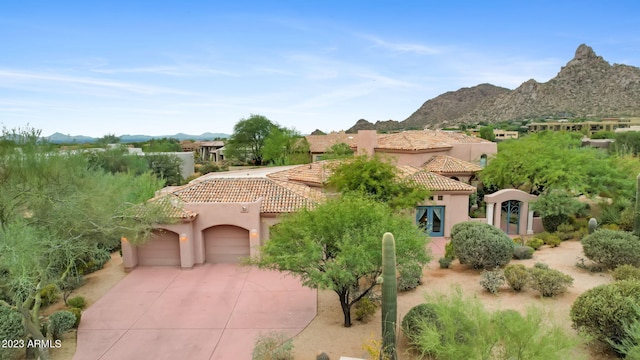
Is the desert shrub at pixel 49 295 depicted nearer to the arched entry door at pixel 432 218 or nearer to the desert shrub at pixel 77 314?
the desert shrub at pixel 77 314

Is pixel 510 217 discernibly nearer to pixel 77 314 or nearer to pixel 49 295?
pixel 77 314

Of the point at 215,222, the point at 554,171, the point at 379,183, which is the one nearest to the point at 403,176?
the point at 379,183

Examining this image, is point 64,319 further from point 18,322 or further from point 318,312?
point 318,312

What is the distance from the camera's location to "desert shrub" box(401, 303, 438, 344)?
12359 mm

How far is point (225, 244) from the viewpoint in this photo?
73.8 ft

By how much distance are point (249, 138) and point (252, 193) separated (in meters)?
53.8

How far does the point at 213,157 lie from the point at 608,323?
9776cm

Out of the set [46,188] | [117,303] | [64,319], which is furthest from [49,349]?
[46,188]

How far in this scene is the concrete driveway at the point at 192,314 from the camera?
13.6 meters

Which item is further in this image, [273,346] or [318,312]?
[318,312]

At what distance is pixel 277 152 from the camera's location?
65.8 metres

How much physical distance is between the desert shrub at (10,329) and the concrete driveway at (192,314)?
1.74m

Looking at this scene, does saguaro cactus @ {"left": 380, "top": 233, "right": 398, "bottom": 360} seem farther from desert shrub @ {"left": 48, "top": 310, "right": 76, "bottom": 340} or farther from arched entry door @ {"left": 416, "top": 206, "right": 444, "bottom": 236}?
arched entry door @ {"left": 416, "top": 206, "right": 444, "bottom": 236}

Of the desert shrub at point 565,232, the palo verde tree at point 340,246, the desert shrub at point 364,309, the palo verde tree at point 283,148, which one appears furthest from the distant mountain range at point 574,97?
the palo verde tree at point 340,246
